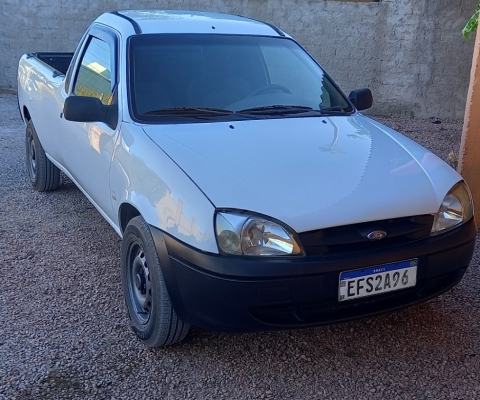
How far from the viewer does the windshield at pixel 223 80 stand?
3.67 meters

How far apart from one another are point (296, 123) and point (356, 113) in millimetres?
610

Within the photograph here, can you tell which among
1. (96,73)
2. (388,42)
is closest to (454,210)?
(96,73)

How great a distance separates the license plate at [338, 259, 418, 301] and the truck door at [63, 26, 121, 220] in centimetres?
160

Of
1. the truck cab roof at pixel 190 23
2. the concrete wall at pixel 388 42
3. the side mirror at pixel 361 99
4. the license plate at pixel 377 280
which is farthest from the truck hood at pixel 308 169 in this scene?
the concrete wall at pixel 388 42

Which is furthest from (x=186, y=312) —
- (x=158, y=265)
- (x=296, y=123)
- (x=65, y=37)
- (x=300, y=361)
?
(x=65, y=37)

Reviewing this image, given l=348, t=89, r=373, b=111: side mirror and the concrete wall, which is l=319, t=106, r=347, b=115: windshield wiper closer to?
l=348, t=89, r=373, b=111: side mirror

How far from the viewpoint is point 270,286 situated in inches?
105

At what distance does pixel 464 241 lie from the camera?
3096 mm

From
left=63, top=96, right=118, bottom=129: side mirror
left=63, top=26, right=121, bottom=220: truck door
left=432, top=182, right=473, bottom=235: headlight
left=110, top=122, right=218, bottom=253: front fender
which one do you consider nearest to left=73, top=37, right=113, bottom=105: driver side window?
left=63, top=26, right=121, bottom=220: truck door

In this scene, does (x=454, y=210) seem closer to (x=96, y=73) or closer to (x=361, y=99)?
(x=361, y=99)

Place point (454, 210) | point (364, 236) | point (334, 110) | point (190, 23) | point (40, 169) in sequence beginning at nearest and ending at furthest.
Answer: point (364, 236) → point (454, 210) → point (334, 110) → point (190, 23) → point (40, 169)

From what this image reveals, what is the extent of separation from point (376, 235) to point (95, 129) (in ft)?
6.47

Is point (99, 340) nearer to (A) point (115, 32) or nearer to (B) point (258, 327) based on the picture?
(B) point (258, 327)

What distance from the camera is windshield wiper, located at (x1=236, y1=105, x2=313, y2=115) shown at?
3.74 meters
